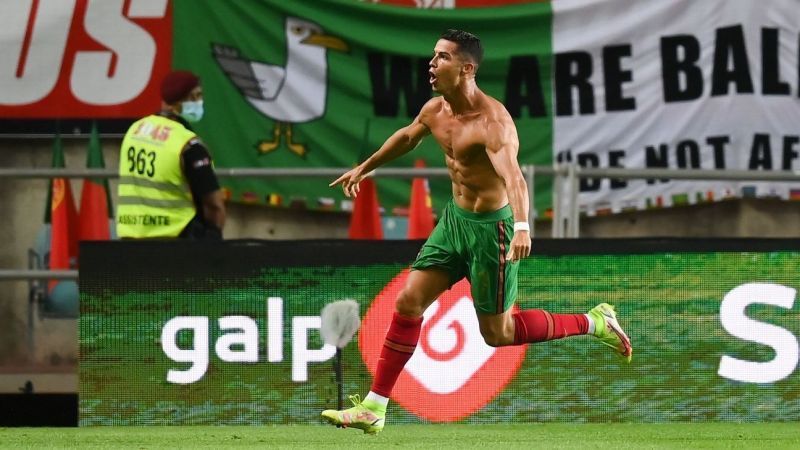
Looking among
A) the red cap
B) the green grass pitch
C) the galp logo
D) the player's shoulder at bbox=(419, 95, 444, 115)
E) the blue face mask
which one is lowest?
the green grass pitch

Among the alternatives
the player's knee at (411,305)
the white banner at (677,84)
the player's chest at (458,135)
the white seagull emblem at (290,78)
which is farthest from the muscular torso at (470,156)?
the white banner at (677,84)

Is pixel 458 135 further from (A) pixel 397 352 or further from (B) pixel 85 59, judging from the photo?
(B) pixel 85 59

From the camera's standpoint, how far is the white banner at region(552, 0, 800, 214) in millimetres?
13328

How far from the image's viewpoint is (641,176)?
11.0 m

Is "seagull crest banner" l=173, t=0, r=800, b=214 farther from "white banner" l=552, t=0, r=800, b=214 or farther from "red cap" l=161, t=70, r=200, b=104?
"red cap" l=161, t=70, r=200, b=104

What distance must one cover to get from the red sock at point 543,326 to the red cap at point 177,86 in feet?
8.37

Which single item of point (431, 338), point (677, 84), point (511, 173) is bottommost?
point (431, 338)

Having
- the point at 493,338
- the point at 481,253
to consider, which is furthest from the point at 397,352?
the point at 481,253

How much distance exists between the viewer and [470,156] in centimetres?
834

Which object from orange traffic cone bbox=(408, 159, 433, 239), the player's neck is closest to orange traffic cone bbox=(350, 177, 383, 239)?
orange traffic cone bbox=(408, 159, 433, 239)

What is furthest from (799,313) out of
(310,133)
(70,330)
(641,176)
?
(70,330)

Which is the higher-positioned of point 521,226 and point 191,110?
point 191,110

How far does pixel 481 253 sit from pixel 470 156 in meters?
0.45

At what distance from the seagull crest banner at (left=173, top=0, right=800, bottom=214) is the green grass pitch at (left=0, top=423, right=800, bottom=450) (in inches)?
151
